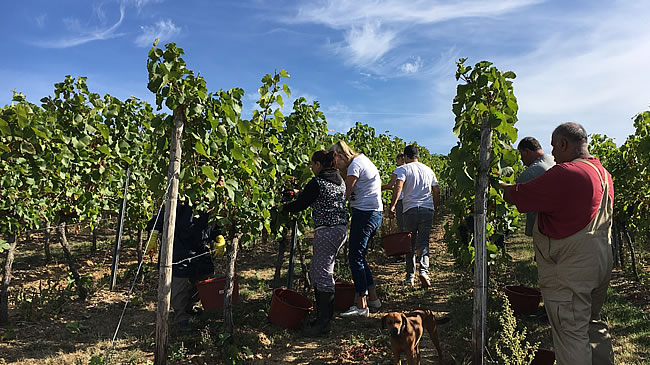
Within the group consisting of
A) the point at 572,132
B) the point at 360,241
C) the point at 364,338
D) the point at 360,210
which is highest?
the point at 572,132

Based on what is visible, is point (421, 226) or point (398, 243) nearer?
point (398, 243)

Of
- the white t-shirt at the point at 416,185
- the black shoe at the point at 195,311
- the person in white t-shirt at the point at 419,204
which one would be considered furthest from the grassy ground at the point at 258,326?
the white t-shirt at the point at 416,185

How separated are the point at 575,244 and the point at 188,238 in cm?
373

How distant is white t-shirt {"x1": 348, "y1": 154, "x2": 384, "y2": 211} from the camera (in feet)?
14.7

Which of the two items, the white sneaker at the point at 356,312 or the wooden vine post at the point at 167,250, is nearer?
the wooden vine post at the point at 167,250

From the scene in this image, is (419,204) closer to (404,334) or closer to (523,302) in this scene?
(523,302)

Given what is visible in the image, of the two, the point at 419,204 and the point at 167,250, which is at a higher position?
the point at 419,204

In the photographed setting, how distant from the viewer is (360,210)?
449cm

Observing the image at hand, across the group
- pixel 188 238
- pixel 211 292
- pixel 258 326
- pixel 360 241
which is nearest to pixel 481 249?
pixel 360 241

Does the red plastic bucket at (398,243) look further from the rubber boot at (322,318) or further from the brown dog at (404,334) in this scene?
the brown dog at (404,334)

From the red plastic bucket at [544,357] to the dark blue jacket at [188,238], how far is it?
3.50 metres

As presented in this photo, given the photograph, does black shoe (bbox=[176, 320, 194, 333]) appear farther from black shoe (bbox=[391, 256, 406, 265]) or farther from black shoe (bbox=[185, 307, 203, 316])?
black shoe (bbox=[391, 256, 406, 265])

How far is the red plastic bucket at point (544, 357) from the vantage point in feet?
10.2

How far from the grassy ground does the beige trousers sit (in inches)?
30.2
